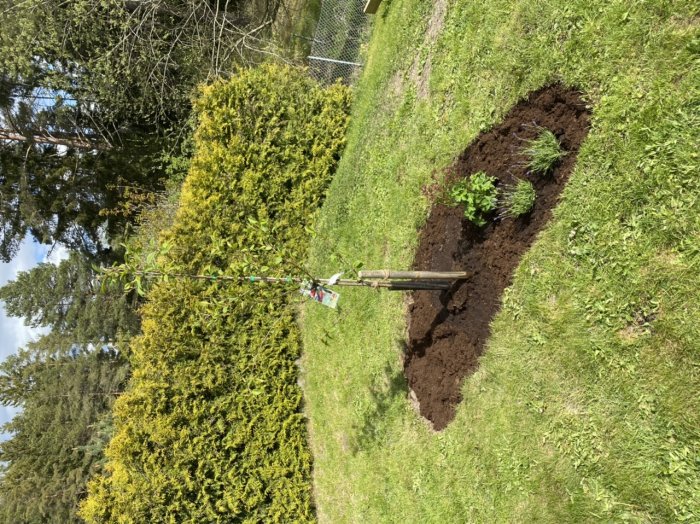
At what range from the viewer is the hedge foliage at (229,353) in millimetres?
7336

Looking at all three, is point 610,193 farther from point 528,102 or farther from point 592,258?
point 528,102

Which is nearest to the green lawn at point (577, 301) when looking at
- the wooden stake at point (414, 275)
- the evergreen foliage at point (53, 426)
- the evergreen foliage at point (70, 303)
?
the wooden stake at point (414, 275)

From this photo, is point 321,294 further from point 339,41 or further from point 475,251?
point 339,41

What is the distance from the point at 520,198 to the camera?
3727 millimetres

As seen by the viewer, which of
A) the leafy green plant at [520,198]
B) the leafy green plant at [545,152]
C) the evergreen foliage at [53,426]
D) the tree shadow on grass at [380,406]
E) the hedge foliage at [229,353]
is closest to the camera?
the leafy green plant at [545,152]

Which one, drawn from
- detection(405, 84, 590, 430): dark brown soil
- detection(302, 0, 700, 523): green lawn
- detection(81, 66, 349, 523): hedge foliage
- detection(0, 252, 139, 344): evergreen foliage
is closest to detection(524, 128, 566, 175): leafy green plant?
detection(405, 84, 590, 430): dark brown soil

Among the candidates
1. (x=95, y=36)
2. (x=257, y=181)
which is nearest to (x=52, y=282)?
(x=95, y=36)

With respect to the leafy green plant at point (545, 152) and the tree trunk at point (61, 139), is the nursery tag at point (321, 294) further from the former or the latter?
the tree trunk at point (61, 139)

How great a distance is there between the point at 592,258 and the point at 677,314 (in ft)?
2.07

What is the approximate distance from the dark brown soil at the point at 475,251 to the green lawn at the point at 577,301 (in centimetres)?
13

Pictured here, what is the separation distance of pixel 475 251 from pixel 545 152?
105 centimetres

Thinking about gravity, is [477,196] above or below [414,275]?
above

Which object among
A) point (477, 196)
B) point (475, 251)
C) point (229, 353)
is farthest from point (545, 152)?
point (229, 353)

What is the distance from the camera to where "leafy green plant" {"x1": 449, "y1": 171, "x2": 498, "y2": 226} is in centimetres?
400
